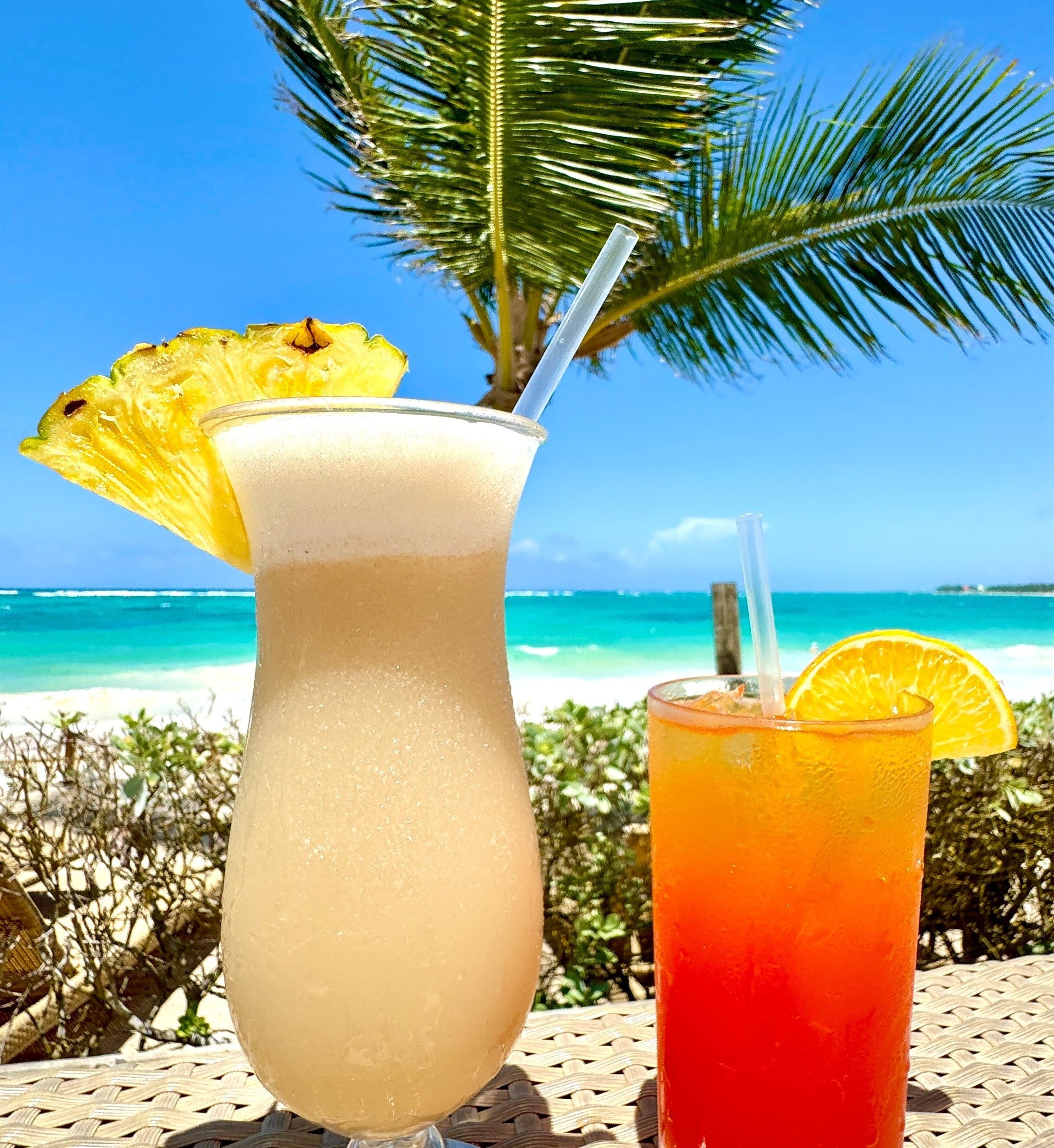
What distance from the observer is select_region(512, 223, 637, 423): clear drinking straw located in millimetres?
992

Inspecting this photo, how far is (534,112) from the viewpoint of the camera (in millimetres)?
3297

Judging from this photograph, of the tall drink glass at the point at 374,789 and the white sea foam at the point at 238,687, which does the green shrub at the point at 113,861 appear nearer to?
the tall drink glass at the point at 374,789

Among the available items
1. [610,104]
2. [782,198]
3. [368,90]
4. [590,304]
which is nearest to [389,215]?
[368,90]

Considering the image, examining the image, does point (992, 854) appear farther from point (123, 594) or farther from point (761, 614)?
point (123, 594)

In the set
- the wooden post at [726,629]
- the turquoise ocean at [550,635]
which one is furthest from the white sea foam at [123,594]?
the wooden post at [726,629]

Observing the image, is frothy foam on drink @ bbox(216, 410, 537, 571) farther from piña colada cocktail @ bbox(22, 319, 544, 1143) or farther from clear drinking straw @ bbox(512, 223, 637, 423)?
clear drinking straw @ bbox(512, 223, 637, 423)

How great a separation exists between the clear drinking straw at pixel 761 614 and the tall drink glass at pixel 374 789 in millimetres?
265

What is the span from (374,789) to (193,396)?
1.43 feet

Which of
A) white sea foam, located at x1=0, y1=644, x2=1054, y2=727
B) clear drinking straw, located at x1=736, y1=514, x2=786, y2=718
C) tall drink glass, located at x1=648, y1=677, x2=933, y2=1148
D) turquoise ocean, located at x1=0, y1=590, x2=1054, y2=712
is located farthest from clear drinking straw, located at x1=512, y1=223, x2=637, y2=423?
turquoise ocean, located at x1=0, y1=590, x2=1054, y2=712

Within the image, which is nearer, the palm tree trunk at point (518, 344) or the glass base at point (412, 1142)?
the glass base at point (412, 1142)

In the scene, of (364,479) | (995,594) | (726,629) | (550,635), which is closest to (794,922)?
(364,479)

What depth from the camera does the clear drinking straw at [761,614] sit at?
0.93 m

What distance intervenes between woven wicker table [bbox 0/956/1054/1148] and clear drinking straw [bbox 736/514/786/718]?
53cm

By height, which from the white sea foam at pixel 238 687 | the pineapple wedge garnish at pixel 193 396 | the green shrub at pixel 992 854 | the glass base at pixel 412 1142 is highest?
the pineapple wedge garnish at pixel 193 396
